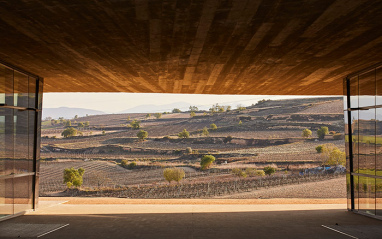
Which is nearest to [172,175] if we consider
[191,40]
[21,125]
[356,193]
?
[356,193]

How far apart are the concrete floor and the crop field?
28613 mm

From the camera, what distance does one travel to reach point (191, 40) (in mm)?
7617

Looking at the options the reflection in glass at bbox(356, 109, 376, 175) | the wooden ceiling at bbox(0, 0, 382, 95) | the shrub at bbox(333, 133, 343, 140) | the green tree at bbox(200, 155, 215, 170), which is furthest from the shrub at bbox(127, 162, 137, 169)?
the reflection in glass at bbox(356, 109, 376, 175)

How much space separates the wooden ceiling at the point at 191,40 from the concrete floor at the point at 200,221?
409 centimetres

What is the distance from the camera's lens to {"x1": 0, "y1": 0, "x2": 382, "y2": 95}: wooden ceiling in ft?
18.8

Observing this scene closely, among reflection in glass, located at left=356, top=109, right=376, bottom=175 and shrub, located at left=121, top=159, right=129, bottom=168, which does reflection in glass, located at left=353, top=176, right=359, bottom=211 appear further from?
shrub, located at left=121, top=159, right=129, bottom=168

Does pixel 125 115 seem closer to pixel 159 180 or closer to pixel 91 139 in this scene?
pixel 91 139

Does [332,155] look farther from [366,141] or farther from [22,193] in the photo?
[22,193]

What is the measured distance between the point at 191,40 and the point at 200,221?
4.95 meters

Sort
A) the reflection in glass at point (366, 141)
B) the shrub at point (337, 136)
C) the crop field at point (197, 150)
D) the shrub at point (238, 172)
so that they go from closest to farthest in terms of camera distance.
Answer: the reflection in glass at point (366, 141)
the crop field at point (197, 150)
the shrub at point (238, 172)
the shrub at point (337, 136)

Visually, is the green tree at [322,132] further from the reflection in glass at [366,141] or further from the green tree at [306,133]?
the reflection in glass at [366,141]

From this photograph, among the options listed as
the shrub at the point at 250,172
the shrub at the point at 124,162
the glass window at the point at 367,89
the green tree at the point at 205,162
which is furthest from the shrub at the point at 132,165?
the glass window at the point at 367,89

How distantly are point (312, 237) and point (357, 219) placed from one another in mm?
3156

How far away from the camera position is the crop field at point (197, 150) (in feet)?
160
